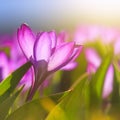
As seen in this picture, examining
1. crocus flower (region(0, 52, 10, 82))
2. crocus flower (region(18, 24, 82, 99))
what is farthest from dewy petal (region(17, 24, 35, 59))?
crocus flower (region(0, 52, 10, 82))

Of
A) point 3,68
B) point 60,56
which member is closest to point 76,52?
point 60,56

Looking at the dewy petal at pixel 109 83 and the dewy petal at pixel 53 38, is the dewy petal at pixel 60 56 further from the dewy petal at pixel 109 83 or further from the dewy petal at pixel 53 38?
the dewy petal at pixel 109 83

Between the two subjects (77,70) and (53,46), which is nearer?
(53,46)

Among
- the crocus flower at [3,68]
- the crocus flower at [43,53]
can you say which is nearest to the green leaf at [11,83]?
the crocus flower at [43,53]

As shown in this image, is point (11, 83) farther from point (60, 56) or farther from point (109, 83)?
point (109, 83)

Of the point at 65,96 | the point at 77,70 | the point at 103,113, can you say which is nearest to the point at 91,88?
the point at 103,113

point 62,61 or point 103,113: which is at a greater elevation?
point 62,61

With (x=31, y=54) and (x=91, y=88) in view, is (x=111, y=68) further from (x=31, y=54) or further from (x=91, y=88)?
(x=31, y=54)

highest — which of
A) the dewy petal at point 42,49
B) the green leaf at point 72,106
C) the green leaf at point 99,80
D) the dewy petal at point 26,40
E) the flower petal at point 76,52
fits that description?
the dewy petal at point 26,40
